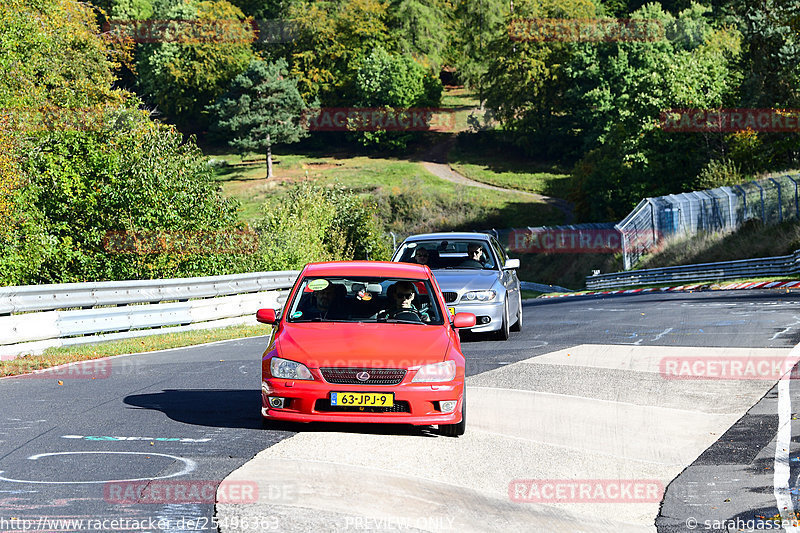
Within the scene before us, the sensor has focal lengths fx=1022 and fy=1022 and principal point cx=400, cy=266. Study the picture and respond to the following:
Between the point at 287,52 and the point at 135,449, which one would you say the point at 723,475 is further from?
the point at 287,52

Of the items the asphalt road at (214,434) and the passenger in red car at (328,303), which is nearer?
the asphalt road at (214,434)

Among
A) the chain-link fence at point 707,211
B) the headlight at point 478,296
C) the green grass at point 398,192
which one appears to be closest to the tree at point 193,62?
the green grass at point 398,192

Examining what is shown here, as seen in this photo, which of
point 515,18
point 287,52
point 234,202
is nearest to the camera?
point 234,202

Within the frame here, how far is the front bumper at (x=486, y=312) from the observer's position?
1588 centimetres

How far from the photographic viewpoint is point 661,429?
31.5 feet

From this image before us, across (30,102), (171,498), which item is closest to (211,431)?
(171,498)

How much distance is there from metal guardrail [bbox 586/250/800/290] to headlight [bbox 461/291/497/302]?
21763 millimetres

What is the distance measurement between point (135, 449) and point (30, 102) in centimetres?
3258

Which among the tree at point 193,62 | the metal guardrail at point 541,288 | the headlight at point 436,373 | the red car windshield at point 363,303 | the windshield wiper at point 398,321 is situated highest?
the tree at point 193,62

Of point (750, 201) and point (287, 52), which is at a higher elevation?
point (287, 52)

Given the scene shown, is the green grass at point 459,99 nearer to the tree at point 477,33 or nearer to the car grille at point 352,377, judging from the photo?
the tree at point 477,33

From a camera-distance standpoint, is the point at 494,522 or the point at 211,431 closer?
the point at 494,522

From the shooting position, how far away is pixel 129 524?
5707 mm

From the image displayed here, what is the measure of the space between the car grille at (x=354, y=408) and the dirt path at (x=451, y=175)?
227 feet
